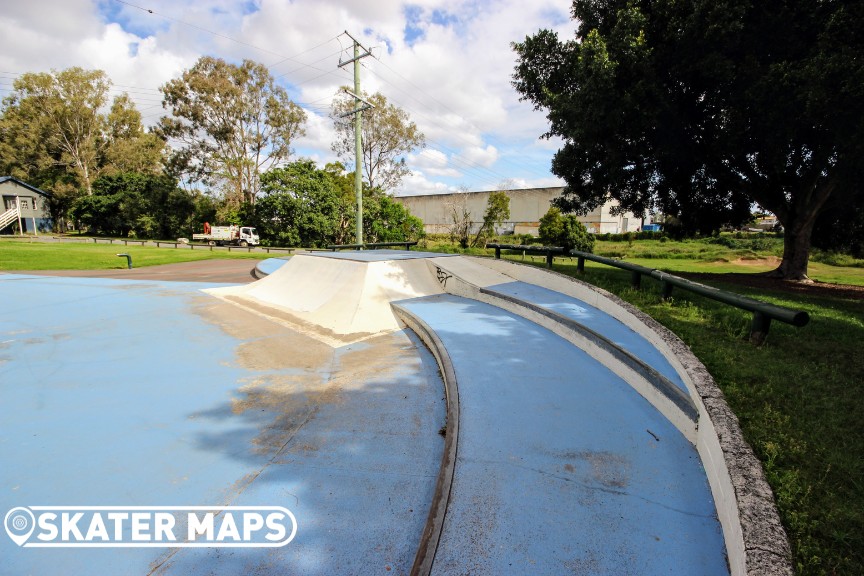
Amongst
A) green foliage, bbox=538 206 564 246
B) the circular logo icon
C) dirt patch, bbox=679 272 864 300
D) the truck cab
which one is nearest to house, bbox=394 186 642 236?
green foliage, bbox=538 206 564 246

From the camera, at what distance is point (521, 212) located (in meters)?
52.4

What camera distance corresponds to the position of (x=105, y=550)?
8.16 feet

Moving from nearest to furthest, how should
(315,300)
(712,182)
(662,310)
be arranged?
(662,310), (315,300), (712,182)

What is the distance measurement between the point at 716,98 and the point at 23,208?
6094cm

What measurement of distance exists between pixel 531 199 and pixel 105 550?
5273 centimetres

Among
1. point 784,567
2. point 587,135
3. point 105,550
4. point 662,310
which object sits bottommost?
point 105,550

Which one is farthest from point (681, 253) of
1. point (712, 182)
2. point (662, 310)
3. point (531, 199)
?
point (662, 310)

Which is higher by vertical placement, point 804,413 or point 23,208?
point 23,208

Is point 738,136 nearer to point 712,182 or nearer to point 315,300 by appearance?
point 712,182

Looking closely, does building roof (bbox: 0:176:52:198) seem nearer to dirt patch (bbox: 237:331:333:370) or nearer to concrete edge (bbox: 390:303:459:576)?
dirt patch (bbox: 237:331:333:370)

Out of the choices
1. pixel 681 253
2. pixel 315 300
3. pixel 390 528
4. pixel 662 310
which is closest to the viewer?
pixel 390 528

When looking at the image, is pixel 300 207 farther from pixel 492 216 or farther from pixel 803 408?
pixel 803 408

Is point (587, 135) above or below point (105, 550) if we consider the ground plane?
above

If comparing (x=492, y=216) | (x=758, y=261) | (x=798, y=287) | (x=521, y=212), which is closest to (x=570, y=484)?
(x=798, y=287)
